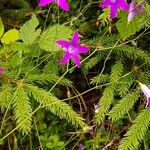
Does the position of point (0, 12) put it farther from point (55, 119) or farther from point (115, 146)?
point (115, 146)

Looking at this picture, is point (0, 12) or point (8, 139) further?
point (0, 12)

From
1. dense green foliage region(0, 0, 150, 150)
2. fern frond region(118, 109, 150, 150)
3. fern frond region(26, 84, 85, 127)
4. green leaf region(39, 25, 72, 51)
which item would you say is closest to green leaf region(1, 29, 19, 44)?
dense green foliage region(0, 0, 150, 150)

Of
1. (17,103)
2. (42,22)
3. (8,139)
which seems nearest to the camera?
(17,103)

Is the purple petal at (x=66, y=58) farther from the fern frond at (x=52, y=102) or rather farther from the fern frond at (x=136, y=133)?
the fern frond at (x=136, y=133)

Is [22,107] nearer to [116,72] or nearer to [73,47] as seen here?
[73,47]

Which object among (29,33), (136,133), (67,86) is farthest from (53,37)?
(136,133)

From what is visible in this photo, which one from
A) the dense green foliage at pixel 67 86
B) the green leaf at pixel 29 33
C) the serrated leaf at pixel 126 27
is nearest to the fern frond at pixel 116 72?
the dense green foliage at pixel 67 86

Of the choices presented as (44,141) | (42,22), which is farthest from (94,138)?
(42,22)

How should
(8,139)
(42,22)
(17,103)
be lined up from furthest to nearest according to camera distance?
(42,22)
(8,139)
(17,103)

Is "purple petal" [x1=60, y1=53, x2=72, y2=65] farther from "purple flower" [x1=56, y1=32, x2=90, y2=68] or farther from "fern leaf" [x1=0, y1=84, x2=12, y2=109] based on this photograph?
"fern leaf" [x1=0, y1=84, x2=12, y2=109]
